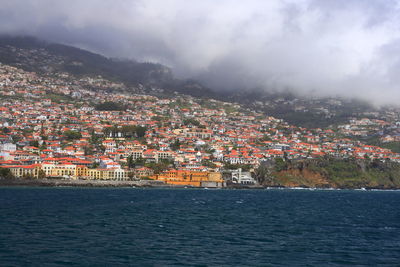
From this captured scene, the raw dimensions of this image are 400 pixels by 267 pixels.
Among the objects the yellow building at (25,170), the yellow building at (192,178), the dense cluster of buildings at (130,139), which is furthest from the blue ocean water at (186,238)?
the yellow building at (192,178)

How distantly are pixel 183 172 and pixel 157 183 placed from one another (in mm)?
10000

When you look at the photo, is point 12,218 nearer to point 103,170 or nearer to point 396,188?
point 103,170

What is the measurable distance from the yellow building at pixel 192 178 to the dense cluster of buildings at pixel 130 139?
0.23m

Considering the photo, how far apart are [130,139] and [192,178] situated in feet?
119

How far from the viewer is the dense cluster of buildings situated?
110 meters

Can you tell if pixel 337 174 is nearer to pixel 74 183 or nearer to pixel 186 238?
pixel 74 183

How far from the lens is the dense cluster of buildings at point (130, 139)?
361 feet

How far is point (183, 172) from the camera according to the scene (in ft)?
369

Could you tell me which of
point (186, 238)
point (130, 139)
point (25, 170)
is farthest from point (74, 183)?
point (186, 238)

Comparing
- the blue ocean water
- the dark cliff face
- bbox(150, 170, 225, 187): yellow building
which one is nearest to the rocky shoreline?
bbox(150, 170, 225, 187): yellow building

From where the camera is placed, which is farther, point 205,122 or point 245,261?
point 205,122

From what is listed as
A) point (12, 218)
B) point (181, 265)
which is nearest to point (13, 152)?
point (12, 218)

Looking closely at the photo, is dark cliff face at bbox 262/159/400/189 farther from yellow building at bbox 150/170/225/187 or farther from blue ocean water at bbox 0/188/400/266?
blue ocean water at bbox 0/188/400/266

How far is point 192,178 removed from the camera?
11206 centimetres
